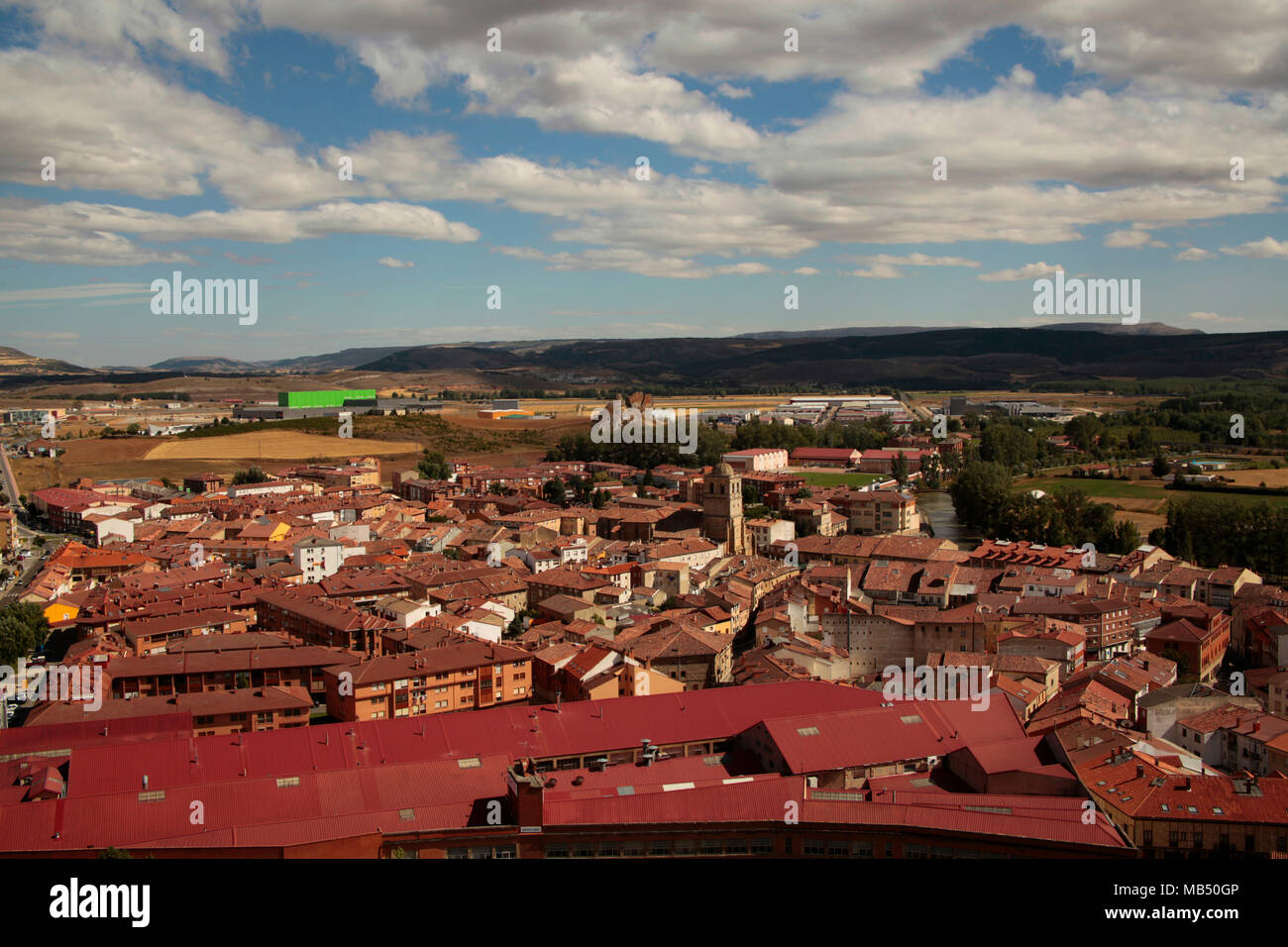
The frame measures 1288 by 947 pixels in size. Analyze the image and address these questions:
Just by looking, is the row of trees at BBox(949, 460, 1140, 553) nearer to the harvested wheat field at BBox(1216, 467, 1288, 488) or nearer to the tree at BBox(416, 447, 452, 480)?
the harvested wheat field at BBox(1216, 467, 1288, 488)

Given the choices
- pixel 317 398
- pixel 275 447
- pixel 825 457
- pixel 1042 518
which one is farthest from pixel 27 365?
pixel 1042 518

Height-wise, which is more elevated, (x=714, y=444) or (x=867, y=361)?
(x=867, y=361)

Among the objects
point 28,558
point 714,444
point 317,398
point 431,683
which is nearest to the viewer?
point 431,683

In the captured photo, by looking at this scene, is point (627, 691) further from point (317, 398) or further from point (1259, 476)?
point (317, 398)

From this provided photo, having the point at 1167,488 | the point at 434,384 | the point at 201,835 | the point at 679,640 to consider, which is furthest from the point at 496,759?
the point at 434,384

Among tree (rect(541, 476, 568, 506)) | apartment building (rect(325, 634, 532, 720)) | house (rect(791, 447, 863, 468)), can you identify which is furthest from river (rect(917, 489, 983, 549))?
apartment building (rect(325, 634, 532, 720))

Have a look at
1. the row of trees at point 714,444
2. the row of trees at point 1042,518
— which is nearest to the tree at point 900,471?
the row of trees at point 714,444

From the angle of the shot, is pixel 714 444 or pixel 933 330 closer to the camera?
pixel 714 444
